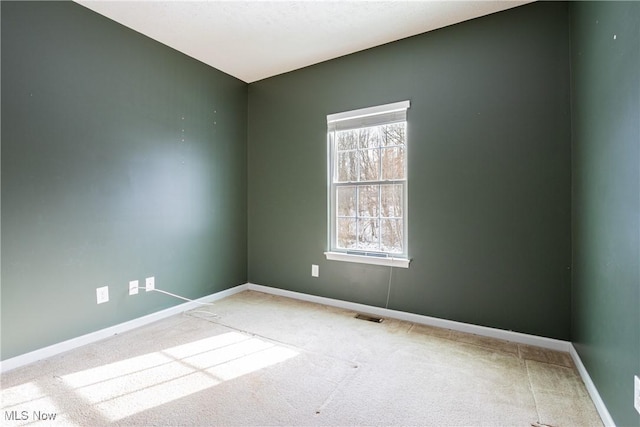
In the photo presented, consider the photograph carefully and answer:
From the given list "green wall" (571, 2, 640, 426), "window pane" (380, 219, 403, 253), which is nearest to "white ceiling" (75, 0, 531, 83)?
"green wall" (571, 2, 640, 426)

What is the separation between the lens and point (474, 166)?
2461mm

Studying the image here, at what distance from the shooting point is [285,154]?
3469 millimetres

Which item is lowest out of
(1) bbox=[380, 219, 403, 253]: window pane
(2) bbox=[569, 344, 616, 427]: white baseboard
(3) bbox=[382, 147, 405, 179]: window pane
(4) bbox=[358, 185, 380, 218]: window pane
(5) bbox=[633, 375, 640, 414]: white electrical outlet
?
(2) bbox=[569, 344, 616, 427]: white baseboard

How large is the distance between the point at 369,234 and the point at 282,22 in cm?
202

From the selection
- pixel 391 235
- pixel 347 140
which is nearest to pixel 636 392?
pixel 391 235

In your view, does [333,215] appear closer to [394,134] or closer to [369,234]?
[369,234]

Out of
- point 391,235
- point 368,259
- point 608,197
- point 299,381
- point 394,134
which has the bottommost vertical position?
point 299,381

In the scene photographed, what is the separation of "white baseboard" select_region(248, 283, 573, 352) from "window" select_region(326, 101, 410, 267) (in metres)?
0.46

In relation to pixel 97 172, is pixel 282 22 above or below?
above

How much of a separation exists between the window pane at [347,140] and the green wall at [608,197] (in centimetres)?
171

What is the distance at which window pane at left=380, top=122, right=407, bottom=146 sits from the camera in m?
2.79

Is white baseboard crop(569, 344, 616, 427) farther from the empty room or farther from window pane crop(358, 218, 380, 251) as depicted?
window pane crop(358, 218, 380, 251)

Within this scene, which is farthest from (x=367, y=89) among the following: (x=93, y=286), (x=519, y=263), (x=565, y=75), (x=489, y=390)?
(x=93, y=286)

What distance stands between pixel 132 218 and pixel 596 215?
3.27m
